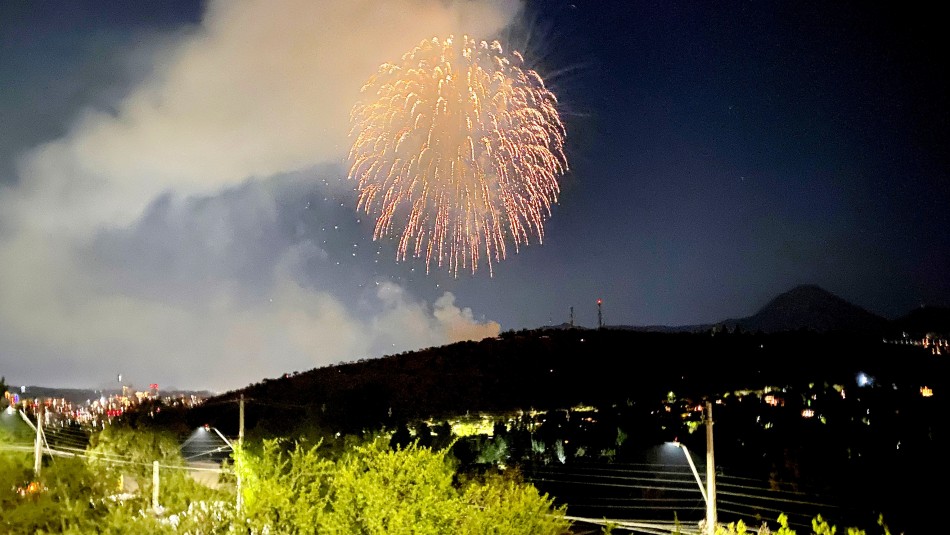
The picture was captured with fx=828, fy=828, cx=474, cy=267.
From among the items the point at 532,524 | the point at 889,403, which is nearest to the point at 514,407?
the point at 889,403

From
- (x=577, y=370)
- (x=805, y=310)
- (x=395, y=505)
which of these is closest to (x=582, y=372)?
(x=577, y=370)

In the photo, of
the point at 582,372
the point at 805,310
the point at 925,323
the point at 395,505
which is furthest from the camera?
the point at 805,310

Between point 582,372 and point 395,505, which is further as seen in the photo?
point 582,372

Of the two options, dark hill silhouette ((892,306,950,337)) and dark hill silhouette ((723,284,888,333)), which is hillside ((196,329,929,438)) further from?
dark hill silhouette ((723,284,888,333))

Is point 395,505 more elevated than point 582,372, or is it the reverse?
point 582,372

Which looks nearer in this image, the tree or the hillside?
the tree

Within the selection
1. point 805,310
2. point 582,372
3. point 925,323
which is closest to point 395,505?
point 582,372

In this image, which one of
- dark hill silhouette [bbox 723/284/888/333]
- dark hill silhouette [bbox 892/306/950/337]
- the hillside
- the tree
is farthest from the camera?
dark hill silhouette [bbox 723/284/888/333]

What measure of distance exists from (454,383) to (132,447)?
14962 mm

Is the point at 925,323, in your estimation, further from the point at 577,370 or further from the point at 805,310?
the point at 805,310

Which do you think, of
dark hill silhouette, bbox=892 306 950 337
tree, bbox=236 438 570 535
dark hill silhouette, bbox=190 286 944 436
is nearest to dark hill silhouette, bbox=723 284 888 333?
dark hill silhouette, bbox=892 306 950 337

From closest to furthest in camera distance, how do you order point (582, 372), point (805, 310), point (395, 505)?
point (395, 505) < point (582, 372) < point (805, 310)

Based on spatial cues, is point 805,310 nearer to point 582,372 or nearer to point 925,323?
point 925,323

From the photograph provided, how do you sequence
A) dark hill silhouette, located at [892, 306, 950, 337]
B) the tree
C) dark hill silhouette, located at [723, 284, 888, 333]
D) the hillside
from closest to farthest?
the tree, the hillside, dark hill silhouette, located at [892, 306, 950, 337], dark hill silhouette, located at [723, 284, 888, 333]
